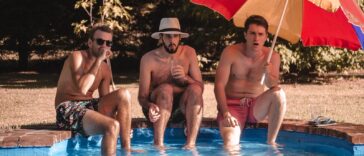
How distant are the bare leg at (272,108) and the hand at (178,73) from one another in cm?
87

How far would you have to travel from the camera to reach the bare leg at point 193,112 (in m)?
6.68

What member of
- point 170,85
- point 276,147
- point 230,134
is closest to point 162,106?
point 170,85

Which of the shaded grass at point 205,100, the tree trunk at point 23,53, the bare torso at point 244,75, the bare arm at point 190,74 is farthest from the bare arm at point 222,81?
the tree trunk at point 23,53

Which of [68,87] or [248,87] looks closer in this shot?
[68,87]

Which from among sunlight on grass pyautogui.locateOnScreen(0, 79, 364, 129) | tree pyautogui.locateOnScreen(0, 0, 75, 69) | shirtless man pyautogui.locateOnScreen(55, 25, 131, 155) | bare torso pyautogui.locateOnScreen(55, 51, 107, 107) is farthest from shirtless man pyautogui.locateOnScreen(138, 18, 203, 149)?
tree pyautogui.locateOnScreen(0, 0, 75, 69)

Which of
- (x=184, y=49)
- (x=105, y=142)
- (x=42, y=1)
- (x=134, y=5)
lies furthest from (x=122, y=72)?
(x=105, y=142)

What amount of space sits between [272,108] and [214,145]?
35.4 inches

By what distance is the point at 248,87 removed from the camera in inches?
280

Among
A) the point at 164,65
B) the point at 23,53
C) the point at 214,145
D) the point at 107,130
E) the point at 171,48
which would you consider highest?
the point at 23,53

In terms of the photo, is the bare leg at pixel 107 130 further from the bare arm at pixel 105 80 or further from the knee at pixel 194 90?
the knee at pixel 194 90

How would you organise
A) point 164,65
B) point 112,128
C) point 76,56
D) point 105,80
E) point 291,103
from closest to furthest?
point 112,128, point 76,56, point 105,80, point 164,65, point 291,103

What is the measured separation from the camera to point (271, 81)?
267 inches

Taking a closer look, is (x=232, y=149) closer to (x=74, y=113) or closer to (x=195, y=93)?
(x=195, y=93)

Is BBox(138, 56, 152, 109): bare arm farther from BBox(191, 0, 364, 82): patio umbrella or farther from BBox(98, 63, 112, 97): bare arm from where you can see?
BBox(191, 0, 364, 82): patio umbrella
